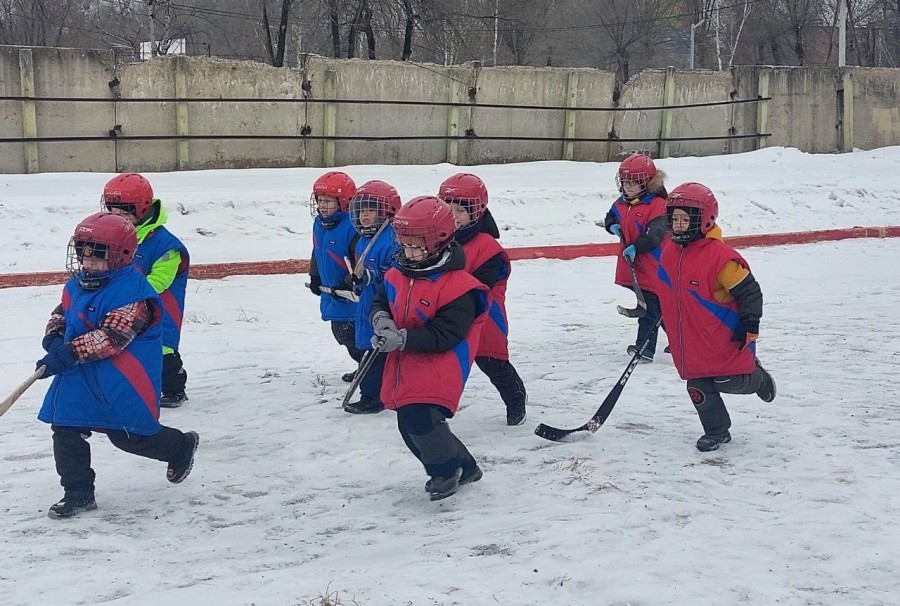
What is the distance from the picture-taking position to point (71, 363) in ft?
14.9

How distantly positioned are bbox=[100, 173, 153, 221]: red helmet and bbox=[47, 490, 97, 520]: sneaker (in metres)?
1.95

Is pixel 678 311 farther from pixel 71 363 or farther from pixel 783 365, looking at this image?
pixel 71 363

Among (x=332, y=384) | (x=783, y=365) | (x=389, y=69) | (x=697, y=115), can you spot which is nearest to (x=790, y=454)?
(x=783, y=365)

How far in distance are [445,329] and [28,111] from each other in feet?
43.5

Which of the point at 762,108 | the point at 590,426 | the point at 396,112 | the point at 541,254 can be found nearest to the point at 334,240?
the point at 590,426

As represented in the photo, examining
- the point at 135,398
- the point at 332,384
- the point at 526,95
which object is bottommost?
the point at 332,384

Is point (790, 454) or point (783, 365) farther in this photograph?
point (783, 365)

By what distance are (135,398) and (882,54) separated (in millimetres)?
52843

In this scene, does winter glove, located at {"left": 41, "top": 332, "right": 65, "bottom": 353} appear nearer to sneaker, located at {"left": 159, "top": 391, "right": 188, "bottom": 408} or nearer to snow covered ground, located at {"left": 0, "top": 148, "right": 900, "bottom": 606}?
snow covered ground, located at {"left": 0, "top": 148, "right": 900, "bottom": 606}

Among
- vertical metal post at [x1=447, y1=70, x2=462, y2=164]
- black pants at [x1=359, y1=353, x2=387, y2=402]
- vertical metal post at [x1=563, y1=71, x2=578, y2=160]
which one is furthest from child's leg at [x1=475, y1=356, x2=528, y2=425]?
vertical metal post at [x1=563, y1=71, x2=578, y2=160]

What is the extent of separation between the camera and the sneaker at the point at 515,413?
636 centimetres

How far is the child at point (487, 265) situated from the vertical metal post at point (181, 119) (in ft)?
38.9

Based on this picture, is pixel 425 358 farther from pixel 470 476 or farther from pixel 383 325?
pixel 470 476

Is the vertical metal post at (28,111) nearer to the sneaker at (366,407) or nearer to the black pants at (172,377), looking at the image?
the black pants at (172,377)
